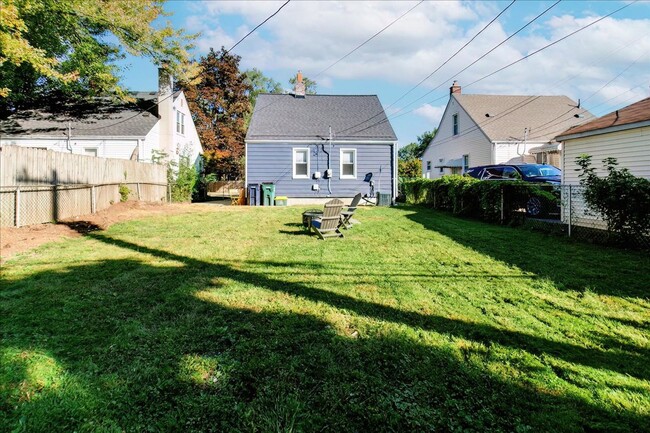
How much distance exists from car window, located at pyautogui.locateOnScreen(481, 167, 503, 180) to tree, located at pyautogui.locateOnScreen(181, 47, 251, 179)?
24771 mm

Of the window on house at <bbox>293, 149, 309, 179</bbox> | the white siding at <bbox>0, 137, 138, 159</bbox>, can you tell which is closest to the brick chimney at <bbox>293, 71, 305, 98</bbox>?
the window on house at <bbox>293, 149, 309, 179</bbox>

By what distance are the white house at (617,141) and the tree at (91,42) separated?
61.4 ft

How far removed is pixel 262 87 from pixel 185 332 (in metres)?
59.6

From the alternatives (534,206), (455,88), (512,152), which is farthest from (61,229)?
(455,88)

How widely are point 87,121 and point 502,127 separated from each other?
87.2 feet

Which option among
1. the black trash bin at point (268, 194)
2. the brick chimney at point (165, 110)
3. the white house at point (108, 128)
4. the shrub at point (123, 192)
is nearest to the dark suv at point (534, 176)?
the black trash bin at point (268, 194)

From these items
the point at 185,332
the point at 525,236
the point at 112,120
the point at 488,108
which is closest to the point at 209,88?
the point at 112,120

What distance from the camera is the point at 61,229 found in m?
9.80

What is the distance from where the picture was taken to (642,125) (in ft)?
31.4

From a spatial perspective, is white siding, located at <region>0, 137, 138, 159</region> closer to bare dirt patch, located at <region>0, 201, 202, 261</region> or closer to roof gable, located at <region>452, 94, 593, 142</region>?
bare dirt patch, located at <region>0, 201, 202, 261</region>

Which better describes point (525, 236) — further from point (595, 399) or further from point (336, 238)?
point (595, 399)

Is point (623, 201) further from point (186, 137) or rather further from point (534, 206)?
point (186, 137)

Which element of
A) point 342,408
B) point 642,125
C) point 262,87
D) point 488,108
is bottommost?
point 342,408

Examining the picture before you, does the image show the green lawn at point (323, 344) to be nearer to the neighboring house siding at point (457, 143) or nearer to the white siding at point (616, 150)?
the white siding at point (616, 150)
